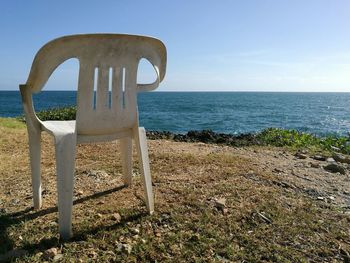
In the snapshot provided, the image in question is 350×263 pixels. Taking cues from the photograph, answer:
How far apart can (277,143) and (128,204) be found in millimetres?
6556

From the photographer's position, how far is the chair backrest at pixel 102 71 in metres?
2.70

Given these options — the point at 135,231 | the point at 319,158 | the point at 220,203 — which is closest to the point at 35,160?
the point at 135,231

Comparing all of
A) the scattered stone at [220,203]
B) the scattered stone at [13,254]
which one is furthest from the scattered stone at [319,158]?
the scattered stone at [13,254]

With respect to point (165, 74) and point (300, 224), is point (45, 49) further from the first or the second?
point (300, 224)

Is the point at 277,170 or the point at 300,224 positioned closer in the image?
the point at 300,224

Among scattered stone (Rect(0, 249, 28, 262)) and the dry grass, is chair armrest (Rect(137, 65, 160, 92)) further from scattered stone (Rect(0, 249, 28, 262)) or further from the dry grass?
scattered stone (Rect(0, 249, 28, 262))

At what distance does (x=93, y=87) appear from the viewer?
279 centimetres

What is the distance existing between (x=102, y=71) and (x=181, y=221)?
154 cm

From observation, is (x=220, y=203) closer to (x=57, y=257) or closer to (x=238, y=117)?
(x=57, y=257)

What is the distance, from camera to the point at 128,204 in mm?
3727

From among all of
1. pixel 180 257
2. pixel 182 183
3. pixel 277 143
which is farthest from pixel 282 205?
pixel 277 143

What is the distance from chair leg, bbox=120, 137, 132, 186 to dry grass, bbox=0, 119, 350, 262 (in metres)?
0.13

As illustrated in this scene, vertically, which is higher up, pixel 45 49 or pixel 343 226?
pixel 45 49

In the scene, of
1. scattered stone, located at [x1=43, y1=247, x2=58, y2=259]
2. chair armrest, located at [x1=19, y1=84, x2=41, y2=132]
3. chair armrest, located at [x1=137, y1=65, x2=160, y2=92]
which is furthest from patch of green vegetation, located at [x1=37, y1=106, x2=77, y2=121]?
scattered stone, located at [x1=43, y1=247, x2=58, y2=259]
